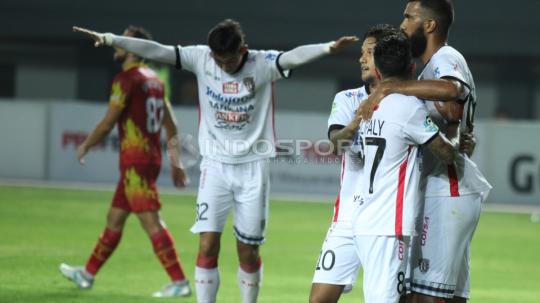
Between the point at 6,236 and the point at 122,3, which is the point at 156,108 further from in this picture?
the point at 122,3

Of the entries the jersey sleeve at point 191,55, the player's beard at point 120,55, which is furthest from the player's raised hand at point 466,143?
the player's beard at point 120,55

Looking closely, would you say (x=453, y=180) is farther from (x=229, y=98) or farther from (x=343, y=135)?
(x=229, y=98)

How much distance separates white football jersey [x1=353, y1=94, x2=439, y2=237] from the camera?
Result: 5.79 m

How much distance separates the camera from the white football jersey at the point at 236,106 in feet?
27.5

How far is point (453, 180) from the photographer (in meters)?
6.32

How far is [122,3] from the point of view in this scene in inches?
1119

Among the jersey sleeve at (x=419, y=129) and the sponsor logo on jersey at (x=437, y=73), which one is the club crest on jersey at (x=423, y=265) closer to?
the jersey sleeve at (x=419, y=129)

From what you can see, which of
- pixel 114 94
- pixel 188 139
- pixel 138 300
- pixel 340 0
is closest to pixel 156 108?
pixel 114 94

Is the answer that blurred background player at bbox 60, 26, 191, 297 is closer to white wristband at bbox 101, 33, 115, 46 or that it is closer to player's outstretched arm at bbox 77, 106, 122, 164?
player's outstretched arm at bbox 77, 106, 122, 164

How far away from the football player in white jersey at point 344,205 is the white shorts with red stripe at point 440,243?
16.2 inches

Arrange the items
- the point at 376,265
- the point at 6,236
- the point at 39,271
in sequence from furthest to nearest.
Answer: the point at 6,236
the point at 39,271
the point at 376,265

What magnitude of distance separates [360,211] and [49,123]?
15.8 m

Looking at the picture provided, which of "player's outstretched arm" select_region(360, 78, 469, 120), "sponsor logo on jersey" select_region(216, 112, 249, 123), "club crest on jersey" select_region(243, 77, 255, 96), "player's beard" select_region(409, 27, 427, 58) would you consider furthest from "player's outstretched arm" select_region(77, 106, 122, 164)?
"player's outstretched arm" select_region(360, 78, 469, 120)

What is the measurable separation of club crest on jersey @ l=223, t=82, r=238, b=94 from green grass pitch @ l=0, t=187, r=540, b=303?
195 centimetres
